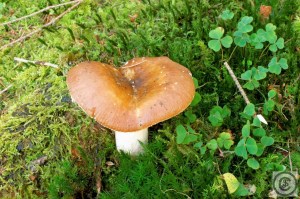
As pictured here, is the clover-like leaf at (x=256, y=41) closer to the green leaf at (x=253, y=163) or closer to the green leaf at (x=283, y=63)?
the green leaf at (x=283, y=63)

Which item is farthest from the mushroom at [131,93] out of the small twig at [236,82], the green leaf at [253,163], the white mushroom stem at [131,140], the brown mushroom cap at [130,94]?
the green leaf at [253,163]

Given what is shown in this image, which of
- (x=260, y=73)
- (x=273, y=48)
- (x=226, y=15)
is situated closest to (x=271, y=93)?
(x=260, y=73)

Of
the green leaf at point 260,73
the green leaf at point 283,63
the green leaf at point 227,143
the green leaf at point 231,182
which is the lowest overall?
the green leaf at point 231,182

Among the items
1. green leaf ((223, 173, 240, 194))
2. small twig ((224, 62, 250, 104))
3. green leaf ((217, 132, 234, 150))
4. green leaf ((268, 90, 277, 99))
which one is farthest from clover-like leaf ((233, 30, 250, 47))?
green leaf ((223, 173, 240, 194))

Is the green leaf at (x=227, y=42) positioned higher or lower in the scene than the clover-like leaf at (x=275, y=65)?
higher

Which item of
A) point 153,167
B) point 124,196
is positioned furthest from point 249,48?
point 124,196

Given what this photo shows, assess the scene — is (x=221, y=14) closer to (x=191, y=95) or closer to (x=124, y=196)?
(x=191, y=95)
